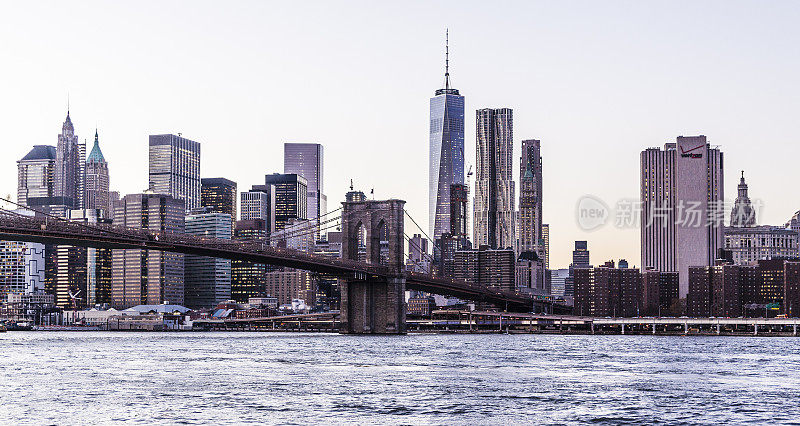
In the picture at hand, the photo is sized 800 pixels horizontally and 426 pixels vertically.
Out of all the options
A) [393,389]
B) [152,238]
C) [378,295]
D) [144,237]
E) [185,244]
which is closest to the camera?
[393,389]

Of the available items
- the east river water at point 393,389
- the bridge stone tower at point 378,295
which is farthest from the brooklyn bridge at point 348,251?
the east river water at point 393,389

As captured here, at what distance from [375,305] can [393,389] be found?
6622 cm

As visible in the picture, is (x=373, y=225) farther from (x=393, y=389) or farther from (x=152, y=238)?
(x=393, y=389)

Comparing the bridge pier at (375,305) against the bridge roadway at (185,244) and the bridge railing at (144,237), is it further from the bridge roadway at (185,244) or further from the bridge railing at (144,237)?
the bridge railing at (144,237)

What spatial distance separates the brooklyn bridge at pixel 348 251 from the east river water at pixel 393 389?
41.3ft

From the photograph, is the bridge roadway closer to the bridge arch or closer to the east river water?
the bridge arch

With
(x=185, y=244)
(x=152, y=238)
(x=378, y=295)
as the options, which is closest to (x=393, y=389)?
(x=152, y=238)

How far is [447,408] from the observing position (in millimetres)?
39875

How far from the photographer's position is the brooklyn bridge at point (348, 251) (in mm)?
84562

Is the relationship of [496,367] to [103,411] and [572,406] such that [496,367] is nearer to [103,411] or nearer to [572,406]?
[572,406]

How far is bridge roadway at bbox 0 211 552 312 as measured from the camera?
8212 centimetres

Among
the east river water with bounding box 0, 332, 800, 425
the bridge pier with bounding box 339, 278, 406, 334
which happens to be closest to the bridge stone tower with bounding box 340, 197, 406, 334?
the bridge pier with bounding box 339, 278, 406, 334

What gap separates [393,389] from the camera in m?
47.2

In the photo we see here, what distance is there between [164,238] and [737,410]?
60825mm
